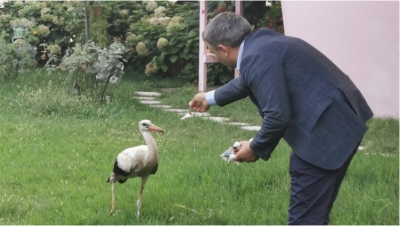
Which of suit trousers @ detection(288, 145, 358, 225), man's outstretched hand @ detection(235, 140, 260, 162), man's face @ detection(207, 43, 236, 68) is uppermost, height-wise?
man's face @ detection(207, 43, 236, 68)

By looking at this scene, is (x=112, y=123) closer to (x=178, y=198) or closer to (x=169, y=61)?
(x=178, y=198)

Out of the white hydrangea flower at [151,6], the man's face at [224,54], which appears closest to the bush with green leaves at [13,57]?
the white hydrangea flower at [151,6]

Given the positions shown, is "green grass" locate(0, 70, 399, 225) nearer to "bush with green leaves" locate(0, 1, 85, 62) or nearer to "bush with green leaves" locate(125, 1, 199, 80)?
"bush with green leaves" locate(125, 1, 199, 80)

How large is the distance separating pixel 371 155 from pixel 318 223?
3.00 metres

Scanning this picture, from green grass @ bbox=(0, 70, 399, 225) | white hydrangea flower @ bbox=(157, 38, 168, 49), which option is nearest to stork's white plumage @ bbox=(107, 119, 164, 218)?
green grass @ bbox=(0, 70, 399, 225)

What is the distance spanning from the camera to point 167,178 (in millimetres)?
5707

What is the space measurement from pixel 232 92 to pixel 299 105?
0.49m

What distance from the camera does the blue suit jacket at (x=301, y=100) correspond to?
320 cm

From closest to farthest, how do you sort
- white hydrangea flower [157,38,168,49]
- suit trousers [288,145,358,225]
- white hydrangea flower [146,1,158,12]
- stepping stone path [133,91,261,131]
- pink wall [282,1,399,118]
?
suit trousers [288,145,358,225] < pink wall [282,1,399,118] < stepping stone path [133,91,261,131] < white hydrangea flower [157,38,168,49] < white hydrangea flower [146,1,158,12]

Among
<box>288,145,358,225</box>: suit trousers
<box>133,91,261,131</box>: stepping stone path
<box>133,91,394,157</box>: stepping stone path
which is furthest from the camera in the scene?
<box>133,91,261,131</box>: stepping stone path

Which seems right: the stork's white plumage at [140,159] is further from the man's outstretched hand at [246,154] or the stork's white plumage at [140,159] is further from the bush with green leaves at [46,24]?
the bush with green leaves at [46,24]

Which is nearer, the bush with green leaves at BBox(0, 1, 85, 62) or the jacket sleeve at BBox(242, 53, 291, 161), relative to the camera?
the jacket sleeve at BBox(242, 53, 291, 161)

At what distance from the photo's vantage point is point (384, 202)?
15.7 feet

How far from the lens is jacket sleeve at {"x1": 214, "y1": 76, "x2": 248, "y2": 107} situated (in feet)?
11.7
